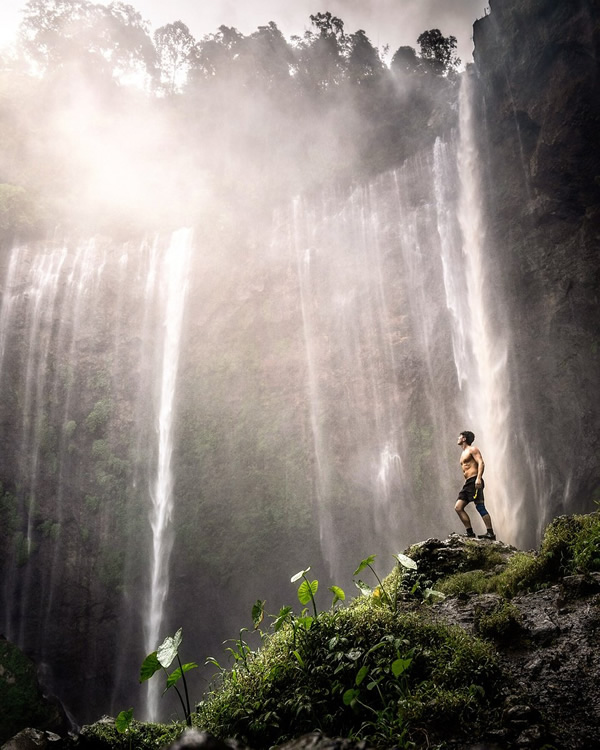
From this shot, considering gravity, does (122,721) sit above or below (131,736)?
above

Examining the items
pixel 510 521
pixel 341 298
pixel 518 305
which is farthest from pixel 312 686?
pixel 341 298

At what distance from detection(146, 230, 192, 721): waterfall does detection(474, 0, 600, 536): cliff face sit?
1191cm

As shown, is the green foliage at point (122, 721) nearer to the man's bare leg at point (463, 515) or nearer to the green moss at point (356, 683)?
the green moss at point (356, 683)

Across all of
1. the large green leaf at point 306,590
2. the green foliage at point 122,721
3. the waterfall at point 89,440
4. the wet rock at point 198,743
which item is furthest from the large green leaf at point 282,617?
the waterfall at point 89,440

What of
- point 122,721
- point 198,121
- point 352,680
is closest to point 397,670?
point 352,680

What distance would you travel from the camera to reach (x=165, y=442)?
16.9m

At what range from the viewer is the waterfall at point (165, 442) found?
14797 millimetres

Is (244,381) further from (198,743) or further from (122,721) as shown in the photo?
(198,743)

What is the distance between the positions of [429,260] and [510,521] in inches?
364

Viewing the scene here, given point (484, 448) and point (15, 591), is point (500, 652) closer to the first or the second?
point (484, 448)

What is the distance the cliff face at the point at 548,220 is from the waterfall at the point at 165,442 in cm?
1191

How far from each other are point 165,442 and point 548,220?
49.4 ft

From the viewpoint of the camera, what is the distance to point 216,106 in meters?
24.8

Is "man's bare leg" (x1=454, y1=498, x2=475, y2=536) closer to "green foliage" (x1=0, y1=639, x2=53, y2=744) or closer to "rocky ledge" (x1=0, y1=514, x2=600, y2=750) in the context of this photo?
"rocky ledge" (x1=0, y1=514, x2=600, y2=750)
